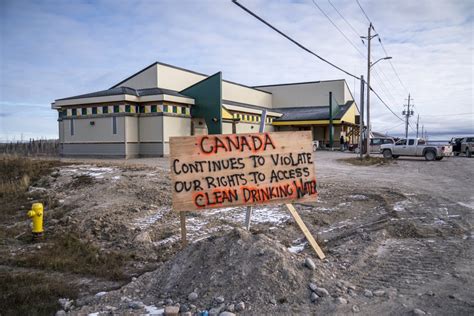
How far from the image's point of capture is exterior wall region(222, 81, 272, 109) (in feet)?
117

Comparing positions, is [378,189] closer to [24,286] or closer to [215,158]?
[215,158]

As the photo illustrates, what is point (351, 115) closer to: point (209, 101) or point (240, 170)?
point (209, 101)

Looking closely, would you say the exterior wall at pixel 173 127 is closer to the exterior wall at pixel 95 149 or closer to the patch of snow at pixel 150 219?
the exterior wall at pixel 95 149

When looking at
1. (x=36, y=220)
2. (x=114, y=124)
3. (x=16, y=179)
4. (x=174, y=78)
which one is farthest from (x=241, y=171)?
(x=174, y=78)

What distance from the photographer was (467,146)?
30.9 m

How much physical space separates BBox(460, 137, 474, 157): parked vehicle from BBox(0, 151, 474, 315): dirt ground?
2434cm

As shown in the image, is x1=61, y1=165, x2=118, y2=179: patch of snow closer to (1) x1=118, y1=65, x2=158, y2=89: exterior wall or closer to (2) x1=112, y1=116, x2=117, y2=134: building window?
(2) x1=112, y1=116, x2=117, y2=134: building window

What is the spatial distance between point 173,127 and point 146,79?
542 centimetres

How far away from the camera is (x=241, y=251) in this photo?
4.54m

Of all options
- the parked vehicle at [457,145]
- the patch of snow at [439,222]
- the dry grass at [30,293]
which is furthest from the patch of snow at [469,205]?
the parked vehicle at [457,145]

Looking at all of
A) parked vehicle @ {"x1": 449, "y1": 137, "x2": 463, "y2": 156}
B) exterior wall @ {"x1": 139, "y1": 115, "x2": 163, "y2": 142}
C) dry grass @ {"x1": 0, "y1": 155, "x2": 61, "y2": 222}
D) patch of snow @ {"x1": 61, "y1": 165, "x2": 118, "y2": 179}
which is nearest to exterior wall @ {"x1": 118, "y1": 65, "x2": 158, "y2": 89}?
exterior wall @ {"x1": 139, "y1": 115, "x2": 163, "y2": 142}

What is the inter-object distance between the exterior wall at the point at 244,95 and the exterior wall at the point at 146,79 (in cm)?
897

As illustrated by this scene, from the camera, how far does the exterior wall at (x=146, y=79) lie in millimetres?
27109

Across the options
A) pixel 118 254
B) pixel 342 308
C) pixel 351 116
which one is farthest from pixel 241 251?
pixel 351 116
